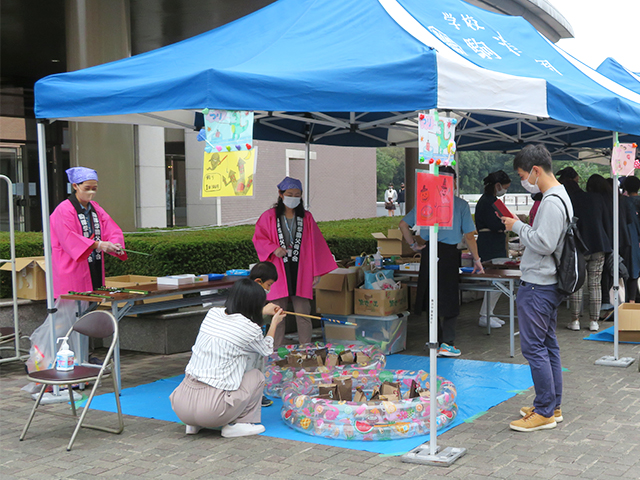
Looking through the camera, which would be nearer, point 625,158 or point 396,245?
point 625,158

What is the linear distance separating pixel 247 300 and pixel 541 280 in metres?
1.83

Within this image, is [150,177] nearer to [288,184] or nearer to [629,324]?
[288,184]

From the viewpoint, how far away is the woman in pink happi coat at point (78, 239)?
5.71m

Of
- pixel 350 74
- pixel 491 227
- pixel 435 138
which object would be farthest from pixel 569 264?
pixel 491 227

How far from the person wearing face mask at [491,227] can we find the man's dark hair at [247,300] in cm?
428

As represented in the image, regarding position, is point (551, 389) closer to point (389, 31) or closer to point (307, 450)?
point (307, 450)

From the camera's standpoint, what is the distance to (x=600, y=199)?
27.1 feet

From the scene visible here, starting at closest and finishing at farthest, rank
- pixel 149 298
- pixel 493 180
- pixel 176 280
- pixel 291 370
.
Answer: pixel 291 370
pixel 149 298
pixel 176 280
pixel 493 180

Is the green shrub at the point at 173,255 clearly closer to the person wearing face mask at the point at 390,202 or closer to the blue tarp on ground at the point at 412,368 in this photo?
the blue tarp on ground at the point at 412,368

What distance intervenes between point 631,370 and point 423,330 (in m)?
2.59

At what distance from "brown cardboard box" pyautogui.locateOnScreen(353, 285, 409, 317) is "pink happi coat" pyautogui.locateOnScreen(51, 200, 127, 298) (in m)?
2.33

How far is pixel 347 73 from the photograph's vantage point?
4.60 metres

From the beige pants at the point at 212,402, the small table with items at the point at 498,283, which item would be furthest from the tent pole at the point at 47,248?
the small table with items at the point at 498,283

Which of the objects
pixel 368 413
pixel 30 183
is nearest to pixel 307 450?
pixel 368 413
